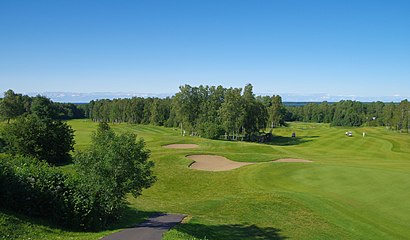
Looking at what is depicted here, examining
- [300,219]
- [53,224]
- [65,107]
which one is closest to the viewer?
[53,224]

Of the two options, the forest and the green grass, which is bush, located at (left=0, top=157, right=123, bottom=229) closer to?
the green grass

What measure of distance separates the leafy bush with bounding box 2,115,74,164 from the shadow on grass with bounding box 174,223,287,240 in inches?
1200

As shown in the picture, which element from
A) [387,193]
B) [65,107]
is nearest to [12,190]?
[387,193]

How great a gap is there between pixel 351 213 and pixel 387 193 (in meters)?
5.44

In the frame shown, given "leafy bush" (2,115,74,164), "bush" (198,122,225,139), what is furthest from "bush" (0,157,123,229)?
"bush" (198,122,225,139)

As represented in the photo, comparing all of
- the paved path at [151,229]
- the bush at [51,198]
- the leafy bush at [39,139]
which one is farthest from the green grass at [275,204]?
the leafy bush at [39,139]

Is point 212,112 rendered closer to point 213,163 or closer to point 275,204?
point 213,163

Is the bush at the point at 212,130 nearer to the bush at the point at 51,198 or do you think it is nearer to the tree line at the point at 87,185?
the tree line at the point at 87,185

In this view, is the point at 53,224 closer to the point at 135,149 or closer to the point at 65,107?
the point at 135,149

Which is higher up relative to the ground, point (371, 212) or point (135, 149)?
point (135, 149)

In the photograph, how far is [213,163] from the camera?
42.2 meters

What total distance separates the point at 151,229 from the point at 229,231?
4.71m

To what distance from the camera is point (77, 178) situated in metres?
20.0

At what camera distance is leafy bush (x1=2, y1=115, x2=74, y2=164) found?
41.0 meters
